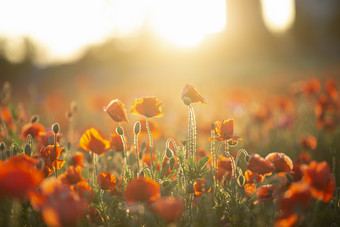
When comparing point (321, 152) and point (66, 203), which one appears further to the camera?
point (321, 152)

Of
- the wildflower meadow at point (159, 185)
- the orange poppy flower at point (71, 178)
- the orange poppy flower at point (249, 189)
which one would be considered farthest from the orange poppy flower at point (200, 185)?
the orange poppy flower at point (71, 178)

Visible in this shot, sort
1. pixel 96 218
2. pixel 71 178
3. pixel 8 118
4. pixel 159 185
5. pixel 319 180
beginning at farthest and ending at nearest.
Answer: pixel 8 118 < pixel 96 218 < pixel 71 178 < pixel 159 185 < pixel 319 180

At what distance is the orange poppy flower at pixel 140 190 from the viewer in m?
1.51

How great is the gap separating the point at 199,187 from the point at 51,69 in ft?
59.6

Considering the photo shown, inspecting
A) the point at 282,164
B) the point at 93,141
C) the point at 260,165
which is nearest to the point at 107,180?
the point at 93,141

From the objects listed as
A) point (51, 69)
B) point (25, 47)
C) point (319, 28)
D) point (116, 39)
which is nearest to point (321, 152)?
point (51, 69)

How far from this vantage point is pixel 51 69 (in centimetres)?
1870

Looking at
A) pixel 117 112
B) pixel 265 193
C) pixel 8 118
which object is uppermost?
pixel 117 112

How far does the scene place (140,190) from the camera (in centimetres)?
152

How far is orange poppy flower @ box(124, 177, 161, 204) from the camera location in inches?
59.4

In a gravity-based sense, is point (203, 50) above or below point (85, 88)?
above

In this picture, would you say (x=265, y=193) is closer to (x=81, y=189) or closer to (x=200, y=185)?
(x=200, y=185)

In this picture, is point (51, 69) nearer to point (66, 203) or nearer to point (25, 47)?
point (25, 47)

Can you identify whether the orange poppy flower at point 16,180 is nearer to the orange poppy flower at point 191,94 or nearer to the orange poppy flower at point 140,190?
the orange poppy flower at point 140,190
